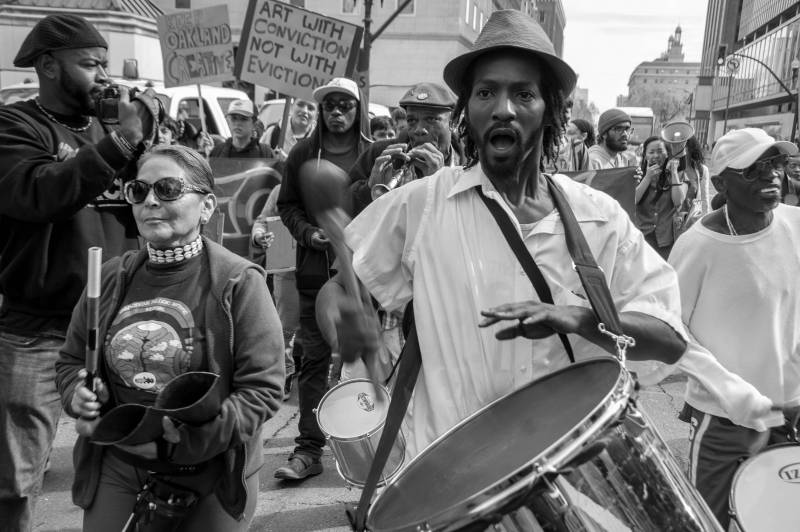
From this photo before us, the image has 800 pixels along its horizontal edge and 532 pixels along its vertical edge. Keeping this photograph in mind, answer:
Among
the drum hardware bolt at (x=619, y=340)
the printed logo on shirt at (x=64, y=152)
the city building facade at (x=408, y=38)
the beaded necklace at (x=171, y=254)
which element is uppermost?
the city building facade at (x=408, y=38)

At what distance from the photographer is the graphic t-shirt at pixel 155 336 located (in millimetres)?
2621

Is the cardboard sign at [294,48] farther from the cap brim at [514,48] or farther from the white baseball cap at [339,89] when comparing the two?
the cap brim at [514,48]

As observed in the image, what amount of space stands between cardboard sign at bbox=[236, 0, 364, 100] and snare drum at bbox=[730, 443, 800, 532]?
4942mm

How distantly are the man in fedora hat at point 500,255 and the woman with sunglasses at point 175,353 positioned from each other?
78cm

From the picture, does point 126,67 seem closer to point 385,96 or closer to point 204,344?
point 204,344

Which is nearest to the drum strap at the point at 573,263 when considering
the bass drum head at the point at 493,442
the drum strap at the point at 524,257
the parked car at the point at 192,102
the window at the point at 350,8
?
the drum strap at the point at 524,257

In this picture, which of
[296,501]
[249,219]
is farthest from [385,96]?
[296,501]

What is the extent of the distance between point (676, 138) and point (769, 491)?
19.6ft

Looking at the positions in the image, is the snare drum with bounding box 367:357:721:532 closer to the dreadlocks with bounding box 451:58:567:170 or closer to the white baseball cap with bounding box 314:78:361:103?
the dreadlocks with bounding box 451:58:567:170

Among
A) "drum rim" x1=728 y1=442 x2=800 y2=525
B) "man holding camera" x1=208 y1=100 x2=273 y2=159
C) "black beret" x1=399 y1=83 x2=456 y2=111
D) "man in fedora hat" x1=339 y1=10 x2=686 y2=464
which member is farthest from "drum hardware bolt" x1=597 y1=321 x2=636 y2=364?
"man holding camera" x1=208 y1=100 x2=273 y2=159

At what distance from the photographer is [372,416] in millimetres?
3752

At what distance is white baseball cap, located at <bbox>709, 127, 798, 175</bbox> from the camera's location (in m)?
3.47

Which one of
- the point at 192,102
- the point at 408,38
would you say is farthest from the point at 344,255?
the point at 408,38

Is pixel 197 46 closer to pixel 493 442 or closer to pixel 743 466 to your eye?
pixel 743 466
